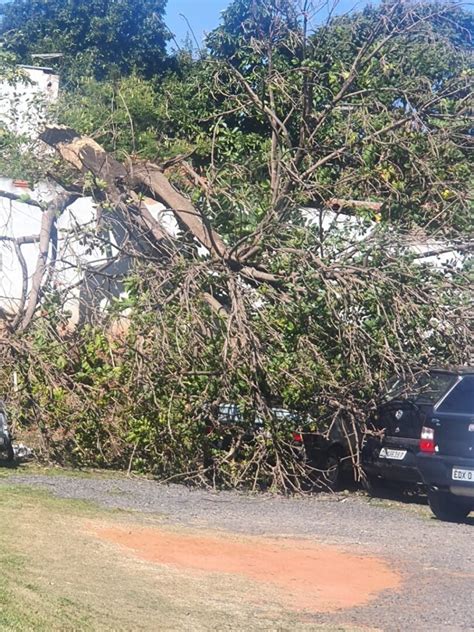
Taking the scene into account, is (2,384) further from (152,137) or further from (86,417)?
(152,137)

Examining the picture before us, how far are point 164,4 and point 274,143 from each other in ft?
71.7

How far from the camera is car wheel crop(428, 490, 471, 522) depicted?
11.9 meters

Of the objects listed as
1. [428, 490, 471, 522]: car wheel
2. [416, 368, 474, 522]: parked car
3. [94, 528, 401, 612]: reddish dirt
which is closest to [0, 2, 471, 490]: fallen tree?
[416, 368, 474, 522]: parked car

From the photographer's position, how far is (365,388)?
12.8m

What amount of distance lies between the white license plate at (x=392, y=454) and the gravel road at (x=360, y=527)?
0.64 meters

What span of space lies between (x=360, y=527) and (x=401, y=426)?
237cm

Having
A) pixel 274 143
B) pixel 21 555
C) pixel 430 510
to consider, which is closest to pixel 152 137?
pixel 274 143

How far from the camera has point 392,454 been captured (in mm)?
13086

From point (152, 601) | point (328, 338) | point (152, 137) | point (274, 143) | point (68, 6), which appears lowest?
point (152, 601)

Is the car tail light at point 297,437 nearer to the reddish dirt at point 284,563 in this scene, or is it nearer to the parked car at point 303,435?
the parked car at point 303,435

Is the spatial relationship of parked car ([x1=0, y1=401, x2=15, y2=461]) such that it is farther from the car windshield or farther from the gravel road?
the car windshield

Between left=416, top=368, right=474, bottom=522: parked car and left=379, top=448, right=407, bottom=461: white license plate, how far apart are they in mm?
1120

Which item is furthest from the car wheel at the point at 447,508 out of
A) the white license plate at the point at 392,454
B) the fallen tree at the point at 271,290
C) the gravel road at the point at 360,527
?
the fallen tree at the point at 271,290

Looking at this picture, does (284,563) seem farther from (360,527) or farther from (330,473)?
(330,473)
